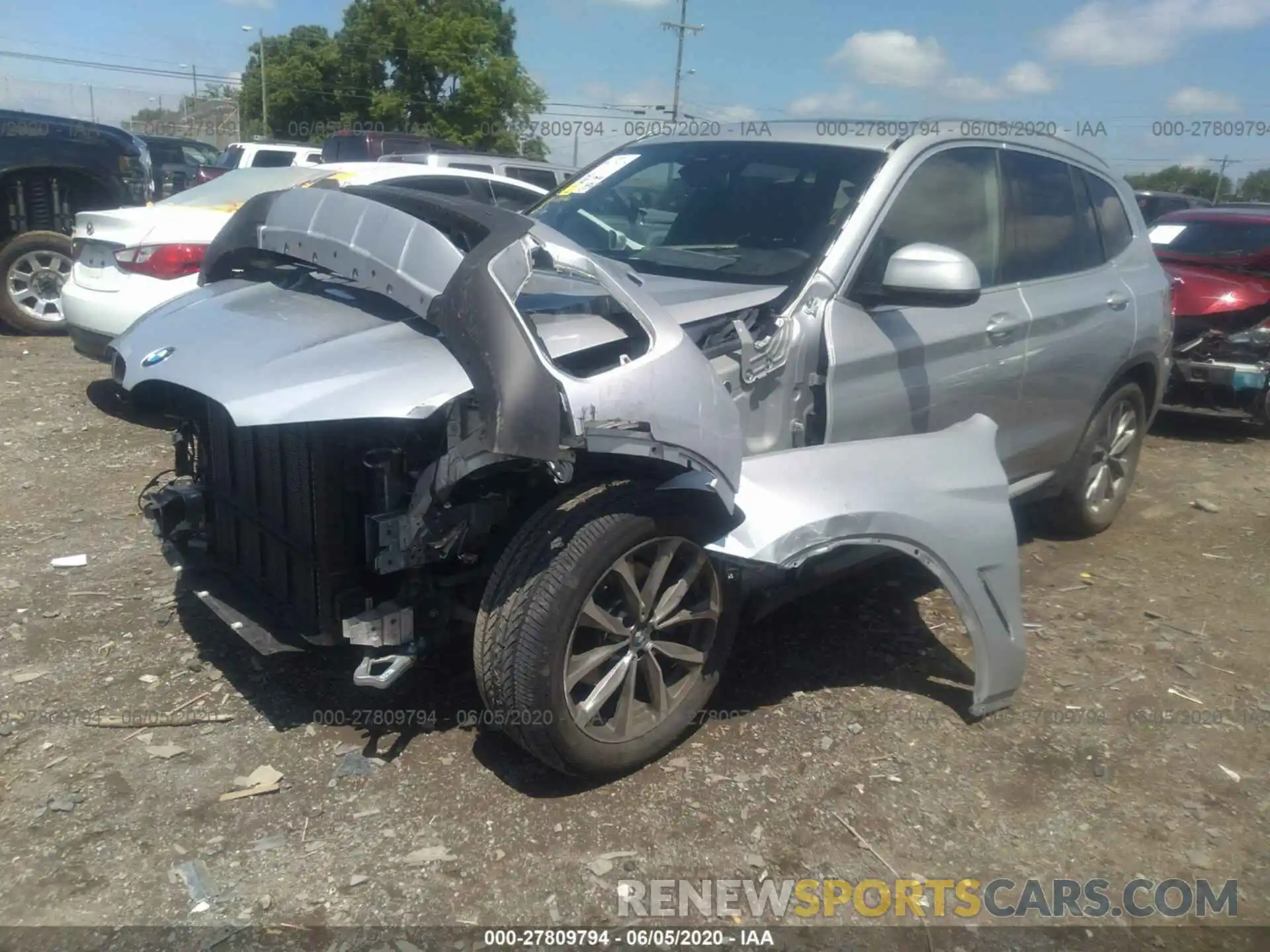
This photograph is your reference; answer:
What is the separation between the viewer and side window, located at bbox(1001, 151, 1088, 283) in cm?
441

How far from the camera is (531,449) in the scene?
252cm

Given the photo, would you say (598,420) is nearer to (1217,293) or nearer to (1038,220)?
(1038,220)

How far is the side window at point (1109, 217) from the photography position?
5040mm

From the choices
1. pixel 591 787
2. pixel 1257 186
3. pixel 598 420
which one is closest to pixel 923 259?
pixel 598 420

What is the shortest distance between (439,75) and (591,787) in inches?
1949

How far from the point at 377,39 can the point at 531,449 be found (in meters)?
51.9

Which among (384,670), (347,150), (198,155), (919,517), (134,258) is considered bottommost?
(384,670)

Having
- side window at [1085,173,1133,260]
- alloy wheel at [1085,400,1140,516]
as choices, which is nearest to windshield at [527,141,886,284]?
side window at [1085,173,1133,260]

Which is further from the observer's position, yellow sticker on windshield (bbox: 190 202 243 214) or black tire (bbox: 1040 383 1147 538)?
yellow sticker on windshield (bbox: 190 202 243 214)

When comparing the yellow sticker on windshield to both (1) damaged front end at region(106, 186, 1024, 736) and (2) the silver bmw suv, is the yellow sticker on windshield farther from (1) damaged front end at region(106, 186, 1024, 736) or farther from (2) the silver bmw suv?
(1) damaged front end at region(106, 186, 1024, 736)

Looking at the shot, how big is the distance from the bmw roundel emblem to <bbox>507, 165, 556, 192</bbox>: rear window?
36.4 feet

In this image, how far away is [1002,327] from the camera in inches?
165

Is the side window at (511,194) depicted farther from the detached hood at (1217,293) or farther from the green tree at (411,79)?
the green tree at (411,79)

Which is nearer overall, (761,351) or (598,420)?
(598,420)
